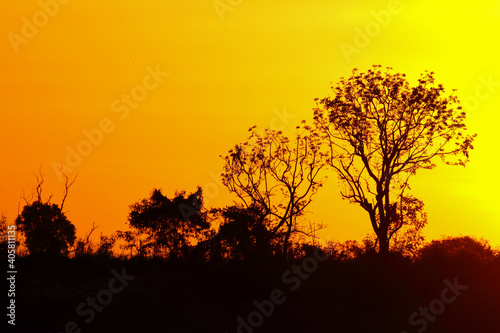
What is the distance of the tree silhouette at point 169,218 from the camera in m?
69.5

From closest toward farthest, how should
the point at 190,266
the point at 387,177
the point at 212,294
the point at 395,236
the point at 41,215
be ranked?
the point at 212,294 < the point at 190,266 < the point at 387,177 < the point at 395,236 < the point at 41,215

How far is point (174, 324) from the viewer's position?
151 feet

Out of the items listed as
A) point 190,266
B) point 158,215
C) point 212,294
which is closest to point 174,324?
point 212,294

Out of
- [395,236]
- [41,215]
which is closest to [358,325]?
[395,236]

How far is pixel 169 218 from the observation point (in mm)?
71750

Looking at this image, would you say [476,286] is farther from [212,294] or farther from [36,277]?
[36,277]

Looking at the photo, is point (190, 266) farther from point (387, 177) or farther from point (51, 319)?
point (387, 177)

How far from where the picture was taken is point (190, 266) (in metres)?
53.2

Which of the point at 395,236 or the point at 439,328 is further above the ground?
the point at 395,236

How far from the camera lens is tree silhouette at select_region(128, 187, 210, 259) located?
69.5m

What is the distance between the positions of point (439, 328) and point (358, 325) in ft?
12.8

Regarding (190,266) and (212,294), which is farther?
(190,266)

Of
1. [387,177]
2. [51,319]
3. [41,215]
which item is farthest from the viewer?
[41,215]

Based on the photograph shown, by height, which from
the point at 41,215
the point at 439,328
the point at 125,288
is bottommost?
the point at 439,328
